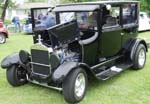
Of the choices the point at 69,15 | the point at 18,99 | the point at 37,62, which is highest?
the point at 69,15

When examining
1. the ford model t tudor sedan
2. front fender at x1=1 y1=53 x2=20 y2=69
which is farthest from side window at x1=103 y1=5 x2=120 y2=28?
front fender at x1=1 y1=53 x2=20 y2=69

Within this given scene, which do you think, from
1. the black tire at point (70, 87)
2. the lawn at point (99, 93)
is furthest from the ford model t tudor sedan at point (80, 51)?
the lawn at point (99, 93)

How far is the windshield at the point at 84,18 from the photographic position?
577cm

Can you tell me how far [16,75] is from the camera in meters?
5.84

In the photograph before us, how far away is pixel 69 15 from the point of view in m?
6.23

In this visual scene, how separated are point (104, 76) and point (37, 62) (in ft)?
4.81

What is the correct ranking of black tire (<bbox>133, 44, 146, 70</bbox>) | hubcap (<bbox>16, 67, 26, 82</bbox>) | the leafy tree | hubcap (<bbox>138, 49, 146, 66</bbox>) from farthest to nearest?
the leafy tree < hubcap (<bbox>138, 49, 146, 66</bbox>) < black tire (<bbox>133, 44, 146, 70</bbox>) < hubcap (<bbox>16, 67, 26, 82</bbox>)

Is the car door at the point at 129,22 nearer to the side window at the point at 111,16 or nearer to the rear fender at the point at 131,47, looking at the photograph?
the rear fender at the point at 131,47

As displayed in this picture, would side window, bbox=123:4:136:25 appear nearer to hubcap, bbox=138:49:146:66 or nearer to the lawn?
hubcap, bbox=138:49:146:66

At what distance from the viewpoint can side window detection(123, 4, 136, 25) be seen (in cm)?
670

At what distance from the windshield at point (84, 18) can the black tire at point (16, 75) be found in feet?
5.20

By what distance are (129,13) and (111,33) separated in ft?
3.88

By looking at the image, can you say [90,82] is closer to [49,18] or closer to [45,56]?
[45,56]

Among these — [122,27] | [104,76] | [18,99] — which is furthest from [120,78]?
[18,99]
